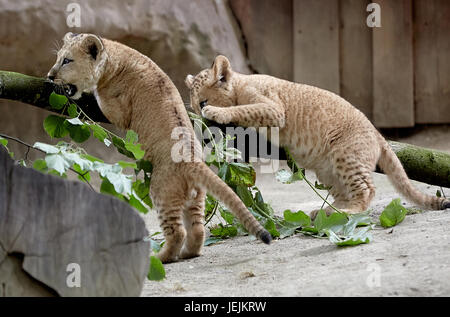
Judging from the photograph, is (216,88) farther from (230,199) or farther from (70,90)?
(230,199)

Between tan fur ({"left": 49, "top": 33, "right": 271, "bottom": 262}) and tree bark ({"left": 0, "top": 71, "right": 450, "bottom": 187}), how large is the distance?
0.15m

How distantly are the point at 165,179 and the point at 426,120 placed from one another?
6.53 meters

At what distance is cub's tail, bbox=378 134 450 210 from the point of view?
5613 millimetres

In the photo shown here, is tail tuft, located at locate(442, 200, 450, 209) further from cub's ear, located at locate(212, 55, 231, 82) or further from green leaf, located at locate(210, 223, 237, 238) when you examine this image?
cub's ear, located at locate(212, 55, 231, 82)

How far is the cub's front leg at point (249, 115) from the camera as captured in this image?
18.2ft

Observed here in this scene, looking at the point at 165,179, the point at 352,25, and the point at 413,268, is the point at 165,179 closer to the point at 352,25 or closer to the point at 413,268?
the point at 413,268

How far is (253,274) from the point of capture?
3.85 meters

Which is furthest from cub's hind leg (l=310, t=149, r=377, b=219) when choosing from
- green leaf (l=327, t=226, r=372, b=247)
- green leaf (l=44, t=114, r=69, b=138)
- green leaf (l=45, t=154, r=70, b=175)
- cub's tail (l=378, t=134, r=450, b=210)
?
green leaf (l=45, t=154, r=70, b=175)

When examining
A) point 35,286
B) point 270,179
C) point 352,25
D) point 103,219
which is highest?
point 352,25

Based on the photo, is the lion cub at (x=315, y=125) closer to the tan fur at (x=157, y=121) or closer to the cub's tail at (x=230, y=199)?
the tan fur at (x=157, y=121)

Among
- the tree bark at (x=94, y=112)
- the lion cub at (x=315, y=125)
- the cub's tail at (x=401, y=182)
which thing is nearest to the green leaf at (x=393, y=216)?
the lion cub at (x=315, y=125)

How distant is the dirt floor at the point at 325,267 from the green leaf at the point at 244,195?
32 cm

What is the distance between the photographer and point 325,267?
3.78 meters
